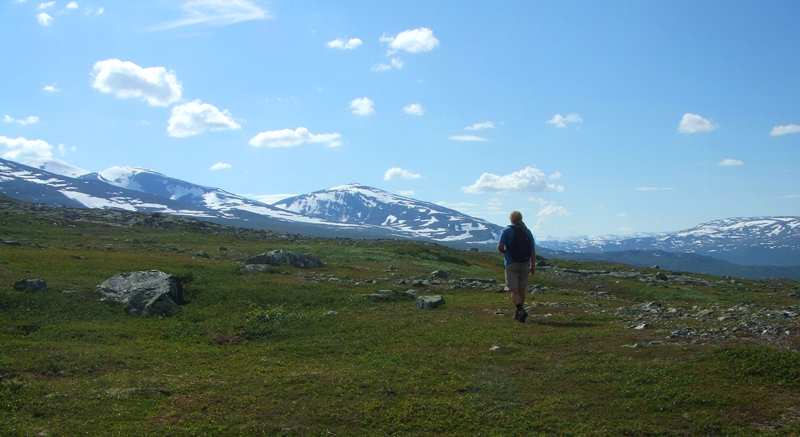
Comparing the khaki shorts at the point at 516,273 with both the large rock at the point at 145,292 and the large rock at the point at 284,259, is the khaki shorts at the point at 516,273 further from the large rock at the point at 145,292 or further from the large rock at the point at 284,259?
the large rock at the point at 284,259

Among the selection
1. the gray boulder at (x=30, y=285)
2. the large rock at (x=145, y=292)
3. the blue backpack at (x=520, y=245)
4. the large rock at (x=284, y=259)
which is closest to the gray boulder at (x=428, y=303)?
the blue backpack at (x=520, y=245)

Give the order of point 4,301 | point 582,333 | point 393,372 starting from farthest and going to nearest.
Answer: point 4,301 → point 582,333 → point 393,372

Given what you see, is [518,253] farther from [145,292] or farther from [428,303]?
[145,292]

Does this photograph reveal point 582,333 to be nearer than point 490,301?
Yes

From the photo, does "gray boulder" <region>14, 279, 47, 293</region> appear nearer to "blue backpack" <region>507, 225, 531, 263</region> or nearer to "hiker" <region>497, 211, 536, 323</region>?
"hiker" <region>497, 211, 536, 323</region>

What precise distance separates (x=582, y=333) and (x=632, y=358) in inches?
124

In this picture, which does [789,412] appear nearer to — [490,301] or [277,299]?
[490,301]

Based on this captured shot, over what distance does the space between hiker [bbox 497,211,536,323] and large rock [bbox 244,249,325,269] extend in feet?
69.1

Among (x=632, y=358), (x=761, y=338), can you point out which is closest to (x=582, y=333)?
(x=632, y=358)

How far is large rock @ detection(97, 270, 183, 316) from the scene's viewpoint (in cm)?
2044

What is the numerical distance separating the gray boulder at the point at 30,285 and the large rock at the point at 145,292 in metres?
2.09

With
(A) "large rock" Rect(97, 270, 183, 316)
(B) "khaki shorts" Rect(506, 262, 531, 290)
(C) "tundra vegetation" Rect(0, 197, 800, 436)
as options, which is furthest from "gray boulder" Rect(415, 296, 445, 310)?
(A) "large rock" Rect(97, 270, 183, 316)

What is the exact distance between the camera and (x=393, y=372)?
1284 cm

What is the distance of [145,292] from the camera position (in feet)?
69.9
